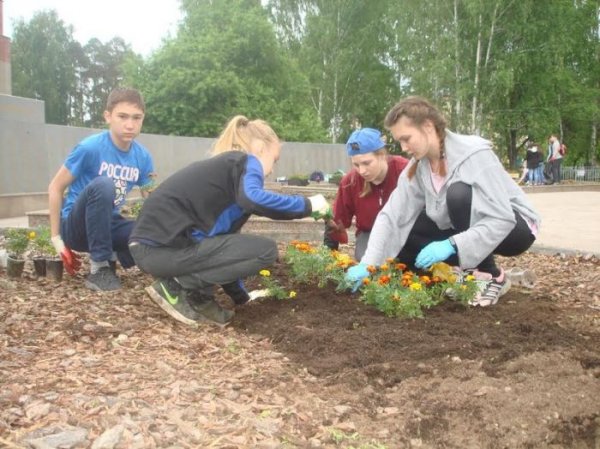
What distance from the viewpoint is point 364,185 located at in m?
4.09

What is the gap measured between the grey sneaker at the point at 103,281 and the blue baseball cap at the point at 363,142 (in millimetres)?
1552

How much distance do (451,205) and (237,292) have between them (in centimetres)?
123

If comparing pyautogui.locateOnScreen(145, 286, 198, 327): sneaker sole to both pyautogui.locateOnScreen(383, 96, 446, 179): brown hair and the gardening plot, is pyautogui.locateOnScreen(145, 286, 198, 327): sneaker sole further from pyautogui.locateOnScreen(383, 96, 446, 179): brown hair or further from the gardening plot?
pyautogui.locateOnScreen(383, 96, 446, 179): brown hair

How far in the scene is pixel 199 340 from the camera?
9.65 ft

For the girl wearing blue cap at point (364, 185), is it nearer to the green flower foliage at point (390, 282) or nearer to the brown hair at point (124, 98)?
the green flower foliage at point (390, 282)

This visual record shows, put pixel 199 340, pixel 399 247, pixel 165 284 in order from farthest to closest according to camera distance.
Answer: pixel 399 247, pixel 165 284, pixel 199 340

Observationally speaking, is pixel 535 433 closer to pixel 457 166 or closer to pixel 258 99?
pixel 457 166

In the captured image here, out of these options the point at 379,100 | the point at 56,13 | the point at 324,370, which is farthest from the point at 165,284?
the point at 56,13

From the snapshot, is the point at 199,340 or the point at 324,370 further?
the point at 199,340

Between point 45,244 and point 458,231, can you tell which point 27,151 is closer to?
point 45,244

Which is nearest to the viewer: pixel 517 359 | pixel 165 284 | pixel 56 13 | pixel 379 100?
pixel 517 359

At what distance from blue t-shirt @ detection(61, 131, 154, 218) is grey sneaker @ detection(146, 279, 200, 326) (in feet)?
3.26

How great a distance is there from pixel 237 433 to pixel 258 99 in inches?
1012

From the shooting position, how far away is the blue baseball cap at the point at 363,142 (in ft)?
12.1
